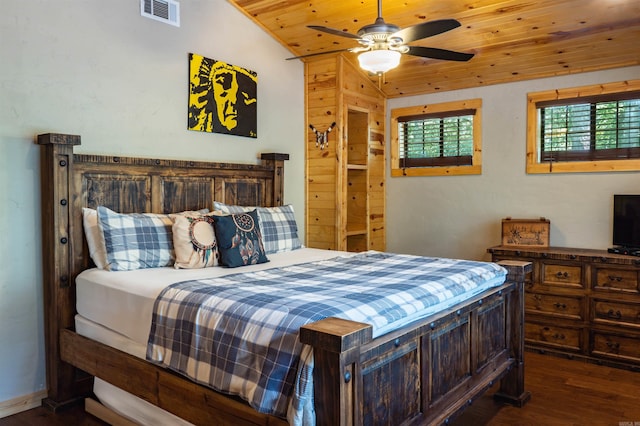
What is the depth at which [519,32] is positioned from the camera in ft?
11.9

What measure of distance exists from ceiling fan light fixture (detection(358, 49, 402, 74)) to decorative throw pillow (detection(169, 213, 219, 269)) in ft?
4.56

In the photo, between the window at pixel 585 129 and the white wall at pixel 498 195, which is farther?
the white wall at pixel 498 195

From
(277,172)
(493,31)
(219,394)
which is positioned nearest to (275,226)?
(277,172)

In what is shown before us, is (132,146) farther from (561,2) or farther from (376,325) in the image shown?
(561,2)

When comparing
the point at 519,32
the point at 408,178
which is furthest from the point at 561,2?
the point at 408,178

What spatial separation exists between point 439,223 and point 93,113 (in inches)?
126

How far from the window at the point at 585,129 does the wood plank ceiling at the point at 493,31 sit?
0.69ft

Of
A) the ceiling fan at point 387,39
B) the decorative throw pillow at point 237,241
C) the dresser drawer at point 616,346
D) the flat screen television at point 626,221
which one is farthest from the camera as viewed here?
the flat screen television at point 626,221

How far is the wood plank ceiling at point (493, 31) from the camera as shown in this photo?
11.0 feet

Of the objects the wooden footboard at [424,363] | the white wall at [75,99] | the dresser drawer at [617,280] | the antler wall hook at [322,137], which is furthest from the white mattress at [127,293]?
the dresser drawer at [617,280]

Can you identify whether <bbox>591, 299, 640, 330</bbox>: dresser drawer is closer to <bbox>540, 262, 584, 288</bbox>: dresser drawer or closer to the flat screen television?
<bbox>540, 262, 584, 288</bbox>: dresser drawer

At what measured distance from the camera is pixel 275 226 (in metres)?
3.79

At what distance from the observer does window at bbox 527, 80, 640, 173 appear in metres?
3.83

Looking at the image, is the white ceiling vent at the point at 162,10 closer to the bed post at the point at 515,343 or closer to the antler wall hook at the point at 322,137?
the antler wall hook at the point at 322,137
